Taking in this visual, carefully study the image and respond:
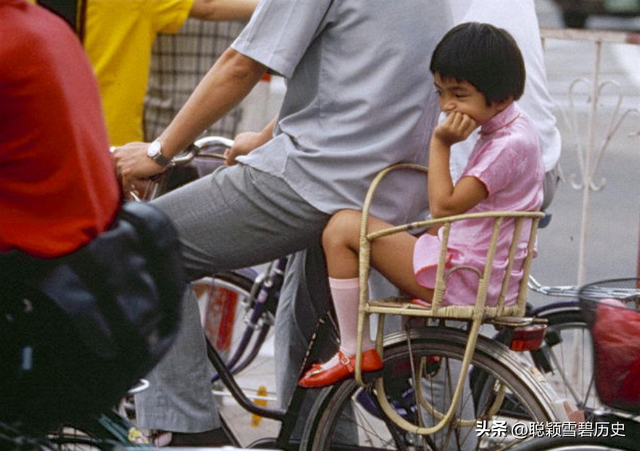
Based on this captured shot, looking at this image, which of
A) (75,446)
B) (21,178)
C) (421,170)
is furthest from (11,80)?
(421,170)

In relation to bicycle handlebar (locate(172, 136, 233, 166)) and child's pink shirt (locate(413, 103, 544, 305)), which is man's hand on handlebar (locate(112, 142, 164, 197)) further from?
child's pink shirt (locate(413, 103, 544, 305))

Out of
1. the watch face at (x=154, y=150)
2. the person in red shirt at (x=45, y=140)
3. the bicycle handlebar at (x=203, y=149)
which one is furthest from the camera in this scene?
the bicycle handlebar at (x=203, y=149)

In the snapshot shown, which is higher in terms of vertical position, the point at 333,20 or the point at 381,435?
the point at 333,20

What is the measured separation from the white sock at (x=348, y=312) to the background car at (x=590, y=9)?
18662mm

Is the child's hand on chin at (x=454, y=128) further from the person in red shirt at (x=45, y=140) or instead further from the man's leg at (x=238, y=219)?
the person in red shirt at (x=45, y=140)

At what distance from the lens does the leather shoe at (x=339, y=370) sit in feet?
12.3

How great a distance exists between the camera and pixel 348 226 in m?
3.73

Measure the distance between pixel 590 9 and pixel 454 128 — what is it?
18.9 metres

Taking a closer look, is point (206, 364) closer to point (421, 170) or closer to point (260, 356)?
point (421, 170)

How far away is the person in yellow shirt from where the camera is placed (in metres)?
5.41

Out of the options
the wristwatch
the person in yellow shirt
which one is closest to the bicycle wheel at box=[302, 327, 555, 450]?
the wristwatch

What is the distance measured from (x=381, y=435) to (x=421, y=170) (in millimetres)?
891

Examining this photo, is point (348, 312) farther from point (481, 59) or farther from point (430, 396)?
point (481, 59)

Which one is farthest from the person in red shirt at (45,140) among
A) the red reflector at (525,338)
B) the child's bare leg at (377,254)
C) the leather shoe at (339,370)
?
the red reflector at (525,338)
